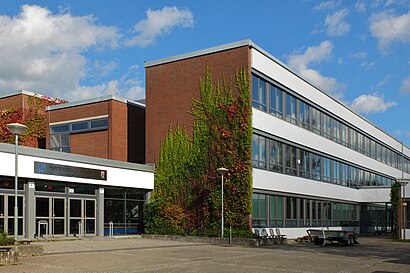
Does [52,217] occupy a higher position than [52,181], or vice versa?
[52,181]

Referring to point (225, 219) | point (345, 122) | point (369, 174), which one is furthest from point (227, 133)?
point (369, 174)

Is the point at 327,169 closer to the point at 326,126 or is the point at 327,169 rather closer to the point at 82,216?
the point at 326,126

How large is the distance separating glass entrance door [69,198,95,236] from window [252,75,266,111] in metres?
10.9

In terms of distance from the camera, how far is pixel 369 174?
55.0 m

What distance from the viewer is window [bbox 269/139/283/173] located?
33469 millimetres

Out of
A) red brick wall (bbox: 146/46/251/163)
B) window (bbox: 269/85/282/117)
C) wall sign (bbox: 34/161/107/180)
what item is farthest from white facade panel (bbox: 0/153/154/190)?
window (bbox: 269/85/282/117)

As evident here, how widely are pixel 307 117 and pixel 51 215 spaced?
66.5 feet

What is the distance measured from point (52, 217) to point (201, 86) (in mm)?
11450

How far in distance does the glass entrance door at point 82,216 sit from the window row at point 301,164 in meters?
9.53

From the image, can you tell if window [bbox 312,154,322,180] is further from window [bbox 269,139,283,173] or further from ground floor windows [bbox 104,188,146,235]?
ground floor windows [bbox 104,188,146,235]

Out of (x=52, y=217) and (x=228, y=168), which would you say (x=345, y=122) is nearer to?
(x=228, y=168)

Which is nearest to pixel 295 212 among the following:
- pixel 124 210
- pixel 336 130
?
pixel 336 130

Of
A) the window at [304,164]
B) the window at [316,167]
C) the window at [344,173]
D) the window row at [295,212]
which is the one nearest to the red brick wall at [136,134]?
the window row at [295,212]

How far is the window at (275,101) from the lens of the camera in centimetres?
3356
